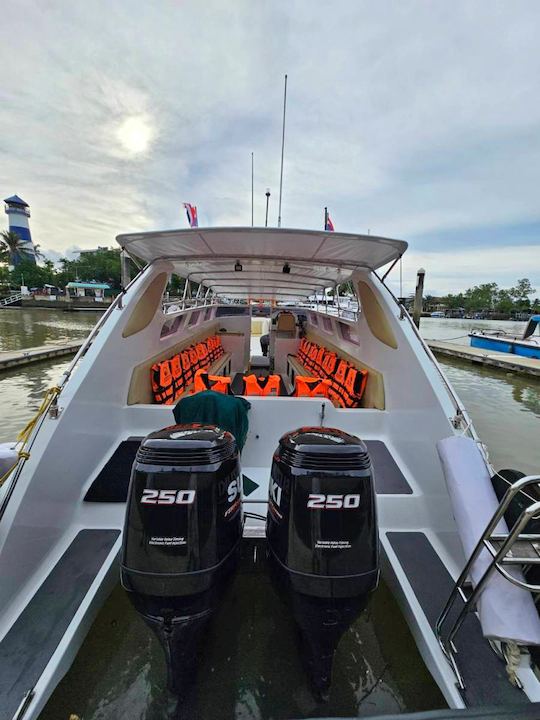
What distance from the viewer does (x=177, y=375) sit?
3.96 metres

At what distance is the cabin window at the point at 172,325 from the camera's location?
14.4 ft

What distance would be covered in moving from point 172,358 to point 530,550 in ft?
12.5

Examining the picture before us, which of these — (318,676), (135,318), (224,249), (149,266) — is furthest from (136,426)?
(318,676)

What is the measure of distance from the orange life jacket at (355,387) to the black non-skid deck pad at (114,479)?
7.20 ft

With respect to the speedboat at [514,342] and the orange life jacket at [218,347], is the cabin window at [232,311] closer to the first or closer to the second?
the orange life jacket at [218,347]

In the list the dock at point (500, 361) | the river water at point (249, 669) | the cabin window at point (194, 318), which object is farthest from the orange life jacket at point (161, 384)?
the dock at point (500, 361)

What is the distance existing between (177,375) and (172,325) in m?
1.05

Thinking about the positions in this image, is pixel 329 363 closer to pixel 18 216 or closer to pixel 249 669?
pixel 249 669

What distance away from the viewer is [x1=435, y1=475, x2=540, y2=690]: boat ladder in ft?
3.35

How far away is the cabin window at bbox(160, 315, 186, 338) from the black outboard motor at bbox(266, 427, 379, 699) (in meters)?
3.36

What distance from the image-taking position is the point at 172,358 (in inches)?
169

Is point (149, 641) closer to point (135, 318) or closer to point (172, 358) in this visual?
point (135, 318)

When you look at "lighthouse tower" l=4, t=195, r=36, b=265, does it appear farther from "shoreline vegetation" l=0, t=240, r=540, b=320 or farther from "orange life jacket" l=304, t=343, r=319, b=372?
"orange life jacket" l=304, t=343, r=319, b=372

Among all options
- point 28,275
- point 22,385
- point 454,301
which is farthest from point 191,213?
point 454,301
